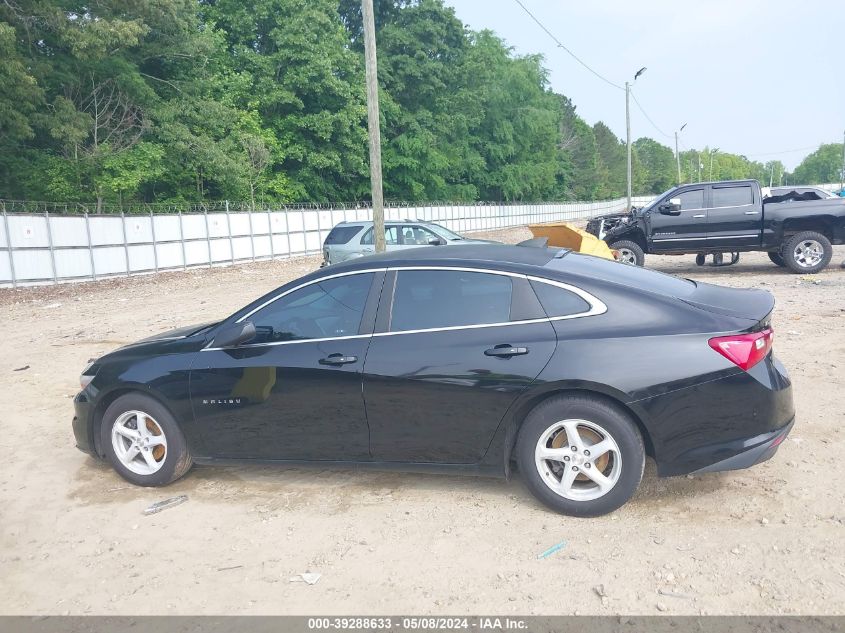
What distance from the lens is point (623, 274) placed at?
14.1 ft

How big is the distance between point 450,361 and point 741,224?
468 inches

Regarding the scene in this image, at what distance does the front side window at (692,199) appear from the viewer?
14.1 meters

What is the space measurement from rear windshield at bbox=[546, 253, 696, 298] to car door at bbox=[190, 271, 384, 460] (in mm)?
1217

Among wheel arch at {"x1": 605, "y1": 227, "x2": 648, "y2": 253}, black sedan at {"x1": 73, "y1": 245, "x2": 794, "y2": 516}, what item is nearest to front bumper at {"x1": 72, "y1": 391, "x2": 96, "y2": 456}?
black sedan at {"x1": 73, "y1": 245, "x2": 794, "y2": 516}

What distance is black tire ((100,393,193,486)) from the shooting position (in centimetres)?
457

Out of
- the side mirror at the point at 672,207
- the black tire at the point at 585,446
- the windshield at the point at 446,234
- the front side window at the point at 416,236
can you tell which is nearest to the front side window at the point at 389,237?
the front side window at the point at 416,236

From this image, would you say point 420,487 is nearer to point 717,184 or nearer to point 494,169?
point 717,184

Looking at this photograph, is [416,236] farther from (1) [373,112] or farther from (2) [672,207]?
(2) [672,207]

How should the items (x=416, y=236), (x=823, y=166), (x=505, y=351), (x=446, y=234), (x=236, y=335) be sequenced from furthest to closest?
(x=823, y=166), (x=416, y=236), (x=446, y=234), (x=236, y=335), (x=505, y=351)

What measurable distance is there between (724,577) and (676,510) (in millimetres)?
706

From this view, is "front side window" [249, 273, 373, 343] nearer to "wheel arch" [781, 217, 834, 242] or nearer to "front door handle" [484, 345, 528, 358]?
"front door handle" [484, 345, 528, 358]

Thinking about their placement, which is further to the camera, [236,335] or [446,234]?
[446,234]

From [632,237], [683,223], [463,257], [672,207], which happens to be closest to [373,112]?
[632,237]

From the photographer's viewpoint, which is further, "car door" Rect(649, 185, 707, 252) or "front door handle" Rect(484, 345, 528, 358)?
"car door" Rect(649, 185, 707, 252)
